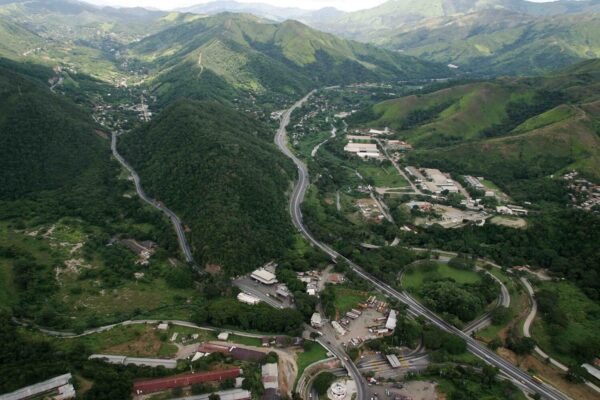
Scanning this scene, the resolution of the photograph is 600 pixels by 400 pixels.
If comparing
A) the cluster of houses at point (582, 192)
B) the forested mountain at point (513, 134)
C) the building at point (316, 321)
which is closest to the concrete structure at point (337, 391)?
the building at point (316, 321)

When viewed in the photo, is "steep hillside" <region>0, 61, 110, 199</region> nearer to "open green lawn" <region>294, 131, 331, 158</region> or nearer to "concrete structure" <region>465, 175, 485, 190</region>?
"open green lawn" <region>294, 131, 331, 158</region>

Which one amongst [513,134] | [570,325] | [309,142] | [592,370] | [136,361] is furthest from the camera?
[309,142]

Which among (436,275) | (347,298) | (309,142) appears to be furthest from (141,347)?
(309,142)

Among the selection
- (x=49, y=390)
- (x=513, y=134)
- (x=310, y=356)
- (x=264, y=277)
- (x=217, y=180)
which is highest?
(x=513, y=134)

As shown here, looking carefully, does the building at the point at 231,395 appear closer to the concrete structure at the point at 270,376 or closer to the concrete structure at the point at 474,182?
the concrete structure at the point at 270,376

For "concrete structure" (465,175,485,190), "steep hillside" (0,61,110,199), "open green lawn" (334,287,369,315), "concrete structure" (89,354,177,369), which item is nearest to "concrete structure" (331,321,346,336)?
"open green lawn" (334,287,369,315)

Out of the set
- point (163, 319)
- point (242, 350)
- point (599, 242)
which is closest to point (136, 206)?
point (163, 319)

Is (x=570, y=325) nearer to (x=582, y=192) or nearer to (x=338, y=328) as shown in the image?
(x=338, y=328)
